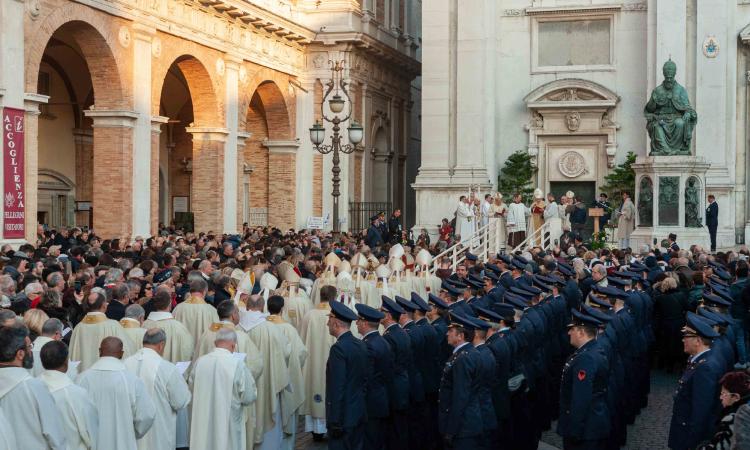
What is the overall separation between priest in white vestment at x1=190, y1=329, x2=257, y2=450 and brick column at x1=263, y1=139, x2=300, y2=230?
89.5 feet

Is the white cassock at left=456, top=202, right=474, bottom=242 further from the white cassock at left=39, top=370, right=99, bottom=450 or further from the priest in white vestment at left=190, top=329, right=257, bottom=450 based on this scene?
the white cassock at left=39, top=370, right=99, bottom=450

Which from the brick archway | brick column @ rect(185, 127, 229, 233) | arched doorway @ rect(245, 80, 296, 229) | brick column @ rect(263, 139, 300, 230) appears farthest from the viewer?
brick column @ rect(263, 139, 300, 230)

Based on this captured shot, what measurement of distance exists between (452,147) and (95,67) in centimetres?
1313

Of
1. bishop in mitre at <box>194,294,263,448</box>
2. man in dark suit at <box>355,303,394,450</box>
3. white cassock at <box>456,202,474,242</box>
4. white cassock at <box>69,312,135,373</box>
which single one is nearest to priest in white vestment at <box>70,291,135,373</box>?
white cassock at <box>69,312,135,373</box>

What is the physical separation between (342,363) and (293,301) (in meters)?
3.76

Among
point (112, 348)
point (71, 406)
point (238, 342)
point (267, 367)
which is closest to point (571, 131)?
point (267, 367)

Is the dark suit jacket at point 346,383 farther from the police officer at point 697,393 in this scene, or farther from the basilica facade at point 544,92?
the basilica facade at point 544,92

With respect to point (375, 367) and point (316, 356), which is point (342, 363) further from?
point (316, 356)

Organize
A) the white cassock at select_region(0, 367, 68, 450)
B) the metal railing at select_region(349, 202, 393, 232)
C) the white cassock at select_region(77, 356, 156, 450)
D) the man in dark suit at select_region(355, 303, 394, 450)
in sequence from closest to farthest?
the white cassock at select_region(0, 367, 68, 450) < the white cassock at select_region(77, 356, 156, 450) < the man in dark suit at select_region(355, 303, 394, 450) < the metal railing at select_region(349, 202, 393, 232)

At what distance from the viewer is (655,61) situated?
109 ft

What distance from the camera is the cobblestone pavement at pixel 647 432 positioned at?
1265cm

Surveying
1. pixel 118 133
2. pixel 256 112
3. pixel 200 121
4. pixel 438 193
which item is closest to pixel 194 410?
pixel 118 133

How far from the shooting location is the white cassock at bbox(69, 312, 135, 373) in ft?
33.1

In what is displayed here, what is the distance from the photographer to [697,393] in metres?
8.73
